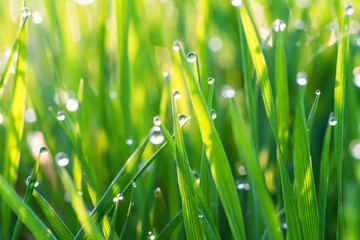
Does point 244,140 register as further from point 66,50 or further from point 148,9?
point 148,9

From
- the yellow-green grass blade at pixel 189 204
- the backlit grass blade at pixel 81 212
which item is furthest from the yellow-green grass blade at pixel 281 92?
the backlit grass blade at pixel 81 212

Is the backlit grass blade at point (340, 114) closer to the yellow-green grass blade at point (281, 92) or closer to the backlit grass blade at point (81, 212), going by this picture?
the yellow-green grass blade at point (281, 92)

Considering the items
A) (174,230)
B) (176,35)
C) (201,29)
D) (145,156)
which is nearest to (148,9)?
(176,35)

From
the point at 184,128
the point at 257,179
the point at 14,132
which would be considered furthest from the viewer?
the point at 184,128

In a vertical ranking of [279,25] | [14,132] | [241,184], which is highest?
[279,25]

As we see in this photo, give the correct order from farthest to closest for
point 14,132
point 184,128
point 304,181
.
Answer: point 184,128, point 14,132, point 304,181

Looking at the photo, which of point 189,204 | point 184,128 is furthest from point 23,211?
point 184,128

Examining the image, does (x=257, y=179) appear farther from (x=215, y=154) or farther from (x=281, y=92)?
(x=281, y=92)

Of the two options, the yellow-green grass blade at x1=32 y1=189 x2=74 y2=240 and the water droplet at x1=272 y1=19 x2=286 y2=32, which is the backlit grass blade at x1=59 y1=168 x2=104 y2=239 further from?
the water droplet at x1=272 y1=19 x2=286 y2=32
